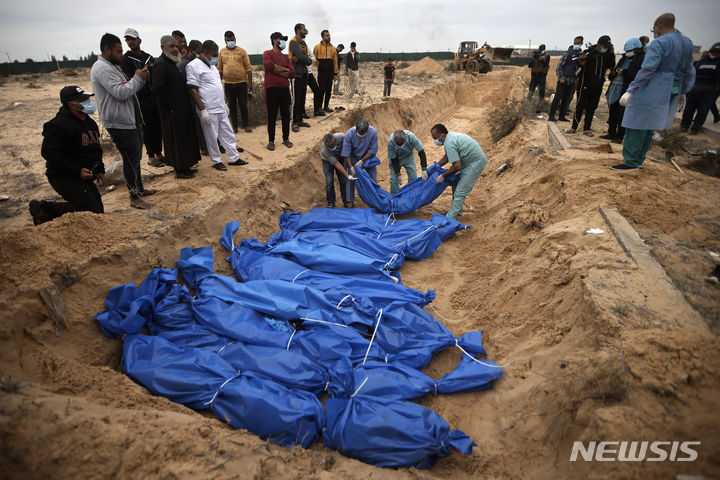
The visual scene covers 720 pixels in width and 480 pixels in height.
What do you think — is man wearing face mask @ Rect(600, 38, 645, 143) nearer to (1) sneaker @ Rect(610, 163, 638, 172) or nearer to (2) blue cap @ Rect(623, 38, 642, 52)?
(2) blue cap @ Rect(623, 38, 642, 52)

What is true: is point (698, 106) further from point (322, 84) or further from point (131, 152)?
point (131, 152)

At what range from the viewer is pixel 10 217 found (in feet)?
13.3

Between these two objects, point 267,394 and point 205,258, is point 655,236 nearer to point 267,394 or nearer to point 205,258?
point 267,394

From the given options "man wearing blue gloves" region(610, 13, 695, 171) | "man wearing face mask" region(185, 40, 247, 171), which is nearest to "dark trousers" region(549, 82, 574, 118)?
"man wearing blue gloves" region(610, 13, 695, 171)

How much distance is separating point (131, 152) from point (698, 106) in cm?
951

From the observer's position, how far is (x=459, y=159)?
519cm

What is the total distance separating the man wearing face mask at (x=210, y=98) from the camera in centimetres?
493

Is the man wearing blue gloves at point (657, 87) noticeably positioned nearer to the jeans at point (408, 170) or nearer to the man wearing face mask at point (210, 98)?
the jeans at point (408, 170)

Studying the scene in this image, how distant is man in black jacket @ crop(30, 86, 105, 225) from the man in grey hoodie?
0.32 m

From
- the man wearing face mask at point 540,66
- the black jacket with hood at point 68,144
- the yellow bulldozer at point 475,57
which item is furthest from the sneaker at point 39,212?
the yellow bulldozer at point 475,57

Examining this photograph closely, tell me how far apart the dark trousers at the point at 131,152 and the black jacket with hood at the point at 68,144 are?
378 mm

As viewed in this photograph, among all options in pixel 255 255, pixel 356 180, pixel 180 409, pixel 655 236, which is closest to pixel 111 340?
pixel 180 409

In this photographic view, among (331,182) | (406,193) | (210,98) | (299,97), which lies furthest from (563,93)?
(210,98)

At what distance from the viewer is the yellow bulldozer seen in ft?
67.1
